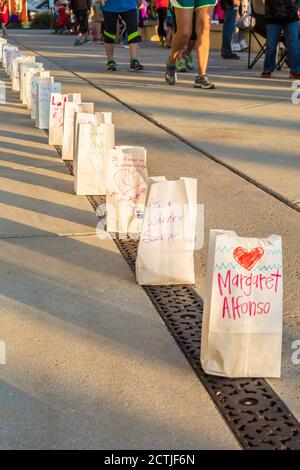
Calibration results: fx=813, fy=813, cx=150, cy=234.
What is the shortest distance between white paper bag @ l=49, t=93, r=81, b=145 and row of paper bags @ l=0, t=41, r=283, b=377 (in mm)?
1281

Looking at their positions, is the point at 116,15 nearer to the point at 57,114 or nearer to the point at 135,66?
Answer: the point at 135,66

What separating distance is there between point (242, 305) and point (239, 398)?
1.06 feet

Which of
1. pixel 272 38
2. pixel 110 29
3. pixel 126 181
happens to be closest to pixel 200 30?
pixel 272 38

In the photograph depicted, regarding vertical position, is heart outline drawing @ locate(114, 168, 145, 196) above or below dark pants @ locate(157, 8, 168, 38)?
below

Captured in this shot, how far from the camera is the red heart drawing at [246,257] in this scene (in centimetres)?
287

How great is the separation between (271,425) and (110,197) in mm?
2119

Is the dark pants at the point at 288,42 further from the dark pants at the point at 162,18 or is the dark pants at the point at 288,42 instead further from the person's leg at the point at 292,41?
the dark pants at the point at 162,18

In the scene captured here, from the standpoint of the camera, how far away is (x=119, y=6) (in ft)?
40.3

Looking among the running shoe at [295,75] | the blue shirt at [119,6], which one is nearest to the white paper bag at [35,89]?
the blue shirt at [119,6]

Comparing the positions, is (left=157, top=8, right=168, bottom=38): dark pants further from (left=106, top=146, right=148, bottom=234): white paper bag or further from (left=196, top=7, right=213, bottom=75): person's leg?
(left=106, top=146, right=148, bottom=234): white paper bag

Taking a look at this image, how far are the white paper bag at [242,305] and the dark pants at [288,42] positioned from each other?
8.55 m

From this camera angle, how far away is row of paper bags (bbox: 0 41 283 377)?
9.45 feet

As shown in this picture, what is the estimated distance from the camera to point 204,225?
4.70m

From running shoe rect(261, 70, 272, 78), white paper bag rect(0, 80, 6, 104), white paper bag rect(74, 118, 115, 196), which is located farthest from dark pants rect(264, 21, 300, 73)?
white paper bag rect(74, 118, 115, 196)
